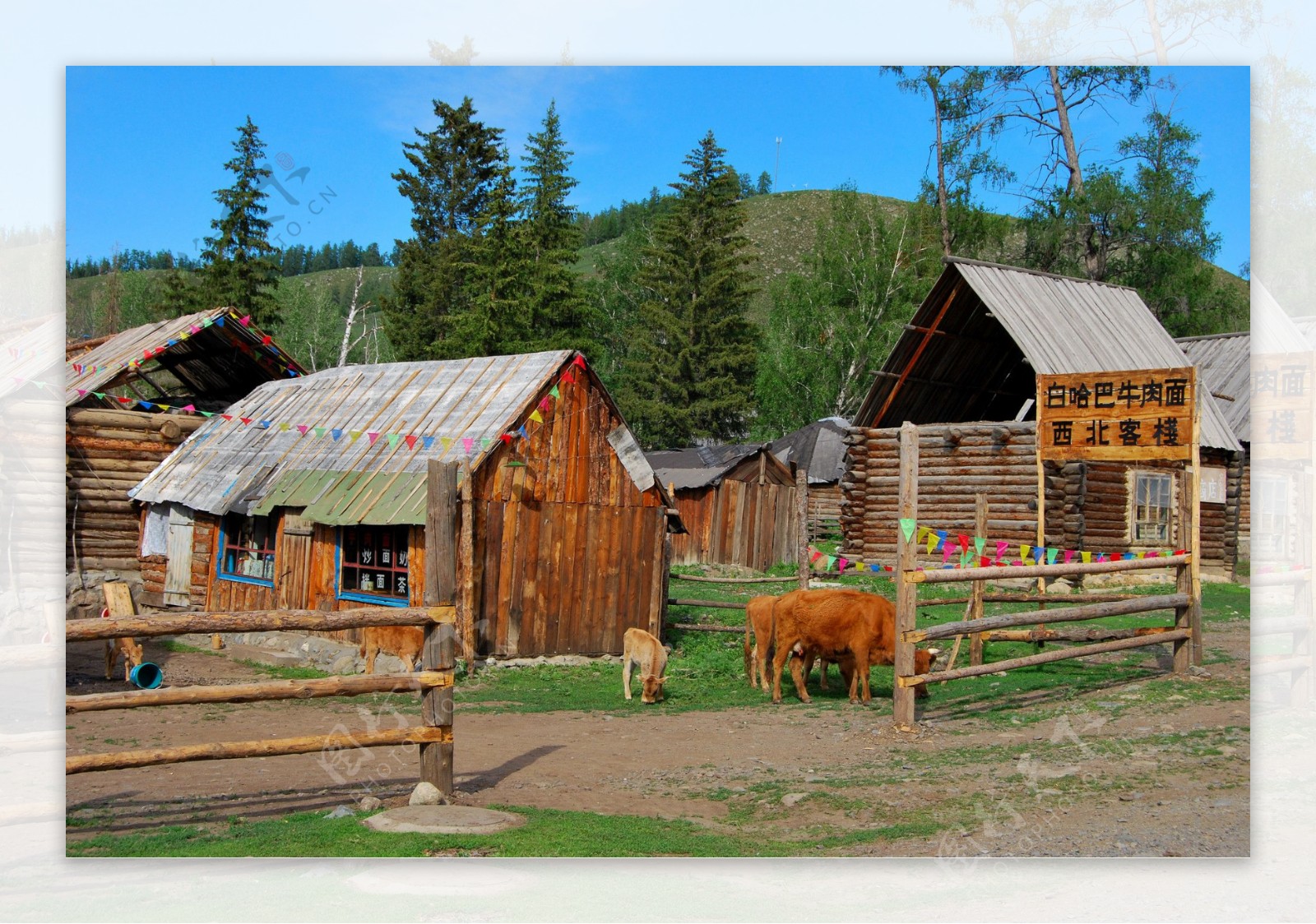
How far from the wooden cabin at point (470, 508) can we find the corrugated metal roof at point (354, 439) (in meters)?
0.04

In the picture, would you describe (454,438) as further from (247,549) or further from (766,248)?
(766,248)

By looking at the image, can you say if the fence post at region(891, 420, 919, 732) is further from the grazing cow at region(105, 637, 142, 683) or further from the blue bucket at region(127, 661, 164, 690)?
the grazing cow at region(105, 637, 142, 683)

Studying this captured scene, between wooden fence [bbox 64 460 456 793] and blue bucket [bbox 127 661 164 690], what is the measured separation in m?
3.61

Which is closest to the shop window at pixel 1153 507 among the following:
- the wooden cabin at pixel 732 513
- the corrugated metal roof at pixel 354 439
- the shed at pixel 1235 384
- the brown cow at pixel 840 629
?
the shed at pixel 1235 384

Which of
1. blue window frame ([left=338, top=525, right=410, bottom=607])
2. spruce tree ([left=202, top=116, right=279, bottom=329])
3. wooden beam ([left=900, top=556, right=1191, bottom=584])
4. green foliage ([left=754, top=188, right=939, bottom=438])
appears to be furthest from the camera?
green foliage ([left=754, top=188, right=939, bottom=438])

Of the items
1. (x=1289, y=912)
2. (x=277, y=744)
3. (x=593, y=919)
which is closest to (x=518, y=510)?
(x=277, y=744)

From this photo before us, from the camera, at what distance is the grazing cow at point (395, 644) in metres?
14.8

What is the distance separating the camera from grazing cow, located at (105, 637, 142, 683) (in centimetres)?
1288

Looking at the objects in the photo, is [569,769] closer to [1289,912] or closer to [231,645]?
[1289,912]

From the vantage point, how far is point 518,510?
51.5ft

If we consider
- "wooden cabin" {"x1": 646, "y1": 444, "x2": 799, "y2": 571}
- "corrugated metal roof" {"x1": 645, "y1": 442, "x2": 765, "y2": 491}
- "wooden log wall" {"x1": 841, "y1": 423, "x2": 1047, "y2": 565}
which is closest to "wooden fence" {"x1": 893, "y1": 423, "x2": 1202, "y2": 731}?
"wooden log wall" {"x1": 841, "y1": 423, "x2": 1047, "y2": 565}

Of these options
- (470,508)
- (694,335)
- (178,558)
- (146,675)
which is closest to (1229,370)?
(694,335)

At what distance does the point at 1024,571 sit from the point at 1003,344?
1530cm

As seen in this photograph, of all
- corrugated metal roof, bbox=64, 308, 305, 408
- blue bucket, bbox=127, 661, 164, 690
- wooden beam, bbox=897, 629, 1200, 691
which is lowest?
blue bucket, bbox=127, 661, 164, 690
